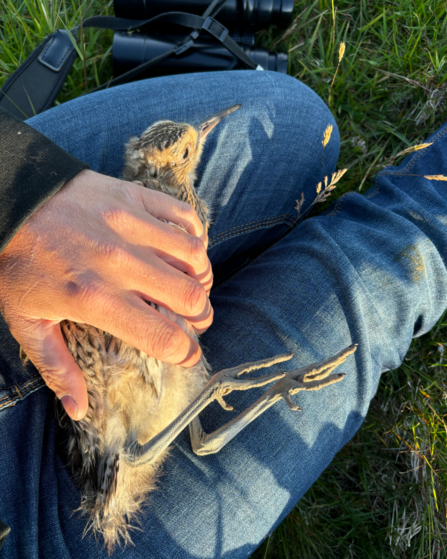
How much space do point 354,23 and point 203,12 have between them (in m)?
1.05

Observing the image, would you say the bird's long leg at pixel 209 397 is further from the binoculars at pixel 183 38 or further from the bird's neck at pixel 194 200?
the binoculars at pixel 183 38

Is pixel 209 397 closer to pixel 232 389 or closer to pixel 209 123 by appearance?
pixel 232 389

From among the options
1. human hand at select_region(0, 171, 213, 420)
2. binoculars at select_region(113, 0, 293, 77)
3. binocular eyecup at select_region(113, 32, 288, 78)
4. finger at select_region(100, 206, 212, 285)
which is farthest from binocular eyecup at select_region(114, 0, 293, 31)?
finger at select_region(100, 206, 212, 285)

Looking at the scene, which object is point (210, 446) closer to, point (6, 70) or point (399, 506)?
point (399, 506)

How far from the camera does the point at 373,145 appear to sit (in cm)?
283

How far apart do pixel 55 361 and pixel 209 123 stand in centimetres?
128

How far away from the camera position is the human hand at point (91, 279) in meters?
1.46

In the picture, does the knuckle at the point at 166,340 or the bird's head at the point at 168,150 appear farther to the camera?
the bird's head at the point at 168,150

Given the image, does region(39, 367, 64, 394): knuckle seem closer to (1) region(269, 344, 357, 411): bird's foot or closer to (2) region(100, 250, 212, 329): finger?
(2) region(100, 250, 212, 329): finger

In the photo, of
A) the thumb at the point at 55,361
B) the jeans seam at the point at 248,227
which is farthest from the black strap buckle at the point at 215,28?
the thumb at the point at 55,361

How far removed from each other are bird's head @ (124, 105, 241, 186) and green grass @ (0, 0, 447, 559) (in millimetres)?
985

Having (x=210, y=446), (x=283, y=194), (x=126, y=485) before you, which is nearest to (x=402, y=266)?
(x=283, y=194)

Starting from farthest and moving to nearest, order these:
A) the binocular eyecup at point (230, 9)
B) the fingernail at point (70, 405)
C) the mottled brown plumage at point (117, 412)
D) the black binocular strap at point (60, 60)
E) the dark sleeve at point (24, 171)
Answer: the binocular eyecup at point (230, 9)
the black binocular strap at point (60, 60)
the mottled brown plumage at point (117, 412)
the fingernail at point (70, 405)
the dark sleeve at point (24, 171)

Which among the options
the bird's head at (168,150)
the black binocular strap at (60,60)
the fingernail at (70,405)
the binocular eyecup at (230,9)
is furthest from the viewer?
the binocular eyecup at (230,9)
